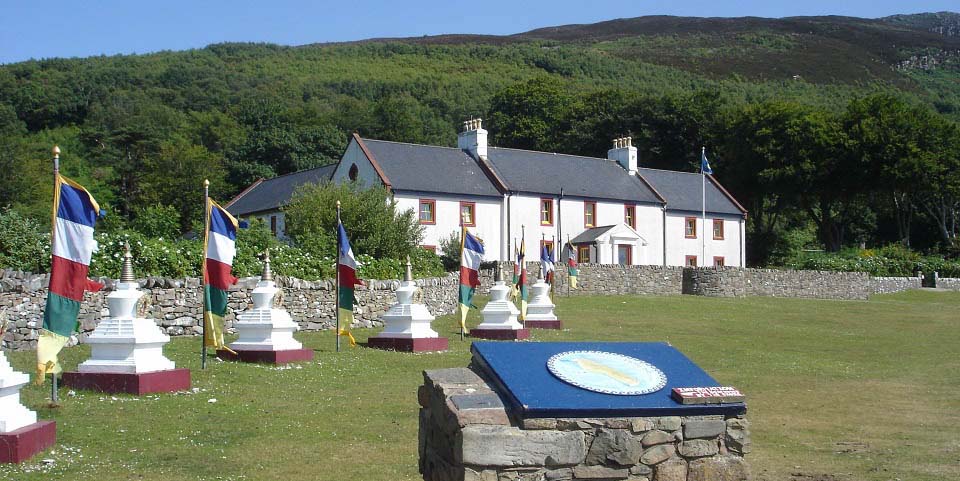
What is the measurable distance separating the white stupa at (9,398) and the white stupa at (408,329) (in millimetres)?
11276

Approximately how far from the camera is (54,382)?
11.7m

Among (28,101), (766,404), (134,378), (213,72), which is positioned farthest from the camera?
(213,72)

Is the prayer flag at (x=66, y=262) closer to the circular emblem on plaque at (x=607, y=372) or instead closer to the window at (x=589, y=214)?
the circular emblem on plaque at (x=607, y=372)

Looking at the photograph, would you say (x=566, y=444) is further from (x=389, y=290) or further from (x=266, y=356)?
(x=389, y=290)

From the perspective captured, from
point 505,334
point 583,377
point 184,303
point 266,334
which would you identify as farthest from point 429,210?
point 583,377

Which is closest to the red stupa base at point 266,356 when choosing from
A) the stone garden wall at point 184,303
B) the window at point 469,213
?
the stone garden wall at point 184,303

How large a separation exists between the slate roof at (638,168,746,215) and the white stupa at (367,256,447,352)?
131 ft

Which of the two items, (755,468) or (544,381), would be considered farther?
(755,468)

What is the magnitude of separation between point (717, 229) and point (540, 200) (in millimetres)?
14569

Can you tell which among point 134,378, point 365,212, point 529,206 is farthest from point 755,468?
point 529,206

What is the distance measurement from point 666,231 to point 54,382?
49.3 m

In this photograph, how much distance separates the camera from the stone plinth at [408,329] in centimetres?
2016

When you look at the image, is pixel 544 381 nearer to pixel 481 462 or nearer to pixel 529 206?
pixel 481 462

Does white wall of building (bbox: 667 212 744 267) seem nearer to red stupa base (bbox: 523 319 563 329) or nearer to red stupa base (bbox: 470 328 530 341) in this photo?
red stupa base (bbox: 523 319 563 329)
